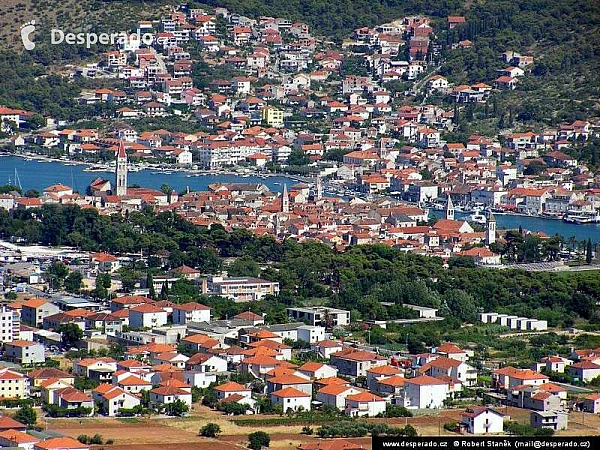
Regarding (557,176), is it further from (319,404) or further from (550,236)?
(319,404)

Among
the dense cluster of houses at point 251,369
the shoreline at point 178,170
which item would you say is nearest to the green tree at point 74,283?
the dense cluster of houses at point 251,369

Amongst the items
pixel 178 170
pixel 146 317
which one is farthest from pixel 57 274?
pixel 178 170

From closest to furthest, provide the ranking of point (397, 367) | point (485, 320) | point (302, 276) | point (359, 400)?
point (359, 400) → point (397, 367) → point (485, 320) → point (302, 276)

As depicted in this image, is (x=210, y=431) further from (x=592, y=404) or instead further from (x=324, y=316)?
(x=324, y=316)

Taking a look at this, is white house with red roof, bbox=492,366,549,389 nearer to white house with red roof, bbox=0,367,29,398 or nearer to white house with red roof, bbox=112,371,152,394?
white house with red roof, bbox=112,371,152,394

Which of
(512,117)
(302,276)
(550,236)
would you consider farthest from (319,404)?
(512,117)
